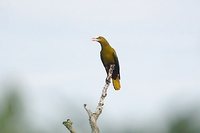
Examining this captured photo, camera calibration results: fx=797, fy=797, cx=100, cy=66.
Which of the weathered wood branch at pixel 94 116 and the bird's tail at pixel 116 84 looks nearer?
the weathered wood branch at pixel 94 116

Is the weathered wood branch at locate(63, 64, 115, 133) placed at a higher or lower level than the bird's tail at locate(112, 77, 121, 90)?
higher

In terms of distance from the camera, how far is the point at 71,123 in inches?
132

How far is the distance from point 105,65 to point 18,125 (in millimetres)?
5409

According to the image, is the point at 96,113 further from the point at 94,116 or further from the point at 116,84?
the point at 116,84

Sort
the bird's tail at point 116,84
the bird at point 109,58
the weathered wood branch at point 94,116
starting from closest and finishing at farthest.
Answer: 1. the weathered wood branch at point 94,116
2. the bird's tail at point 116,84
3. the bird at point 109,58

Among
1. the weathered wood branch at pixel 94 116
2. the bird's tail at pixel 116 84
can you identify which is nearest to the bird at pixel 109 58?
the bird's tail at pixel 116 84

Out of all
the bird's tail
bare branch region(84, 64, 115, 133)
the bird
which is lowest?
the bird's tail

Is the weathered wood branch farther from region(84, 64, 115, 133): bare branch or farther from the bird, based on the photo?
the bird

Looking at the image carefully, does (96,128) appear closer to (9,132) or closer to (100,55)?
(9,132)

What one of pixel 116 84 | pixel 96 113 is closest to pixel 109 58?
pixel 116 84

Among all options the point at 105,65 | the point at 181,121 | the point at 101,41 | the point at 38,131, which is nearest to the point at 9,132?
the point at 181,121

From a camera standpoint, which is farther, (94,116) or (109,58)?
(109,58)

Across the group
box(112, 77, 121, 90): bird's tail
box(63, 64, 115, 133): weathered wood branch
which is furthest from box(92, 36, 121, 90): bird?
box(63, 64, 115, 133): weathered wood branch

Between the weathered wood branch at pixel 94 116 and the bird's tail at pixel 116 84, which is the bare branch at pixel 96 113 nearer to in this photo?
the weathered wood branch at pixel 94 116
